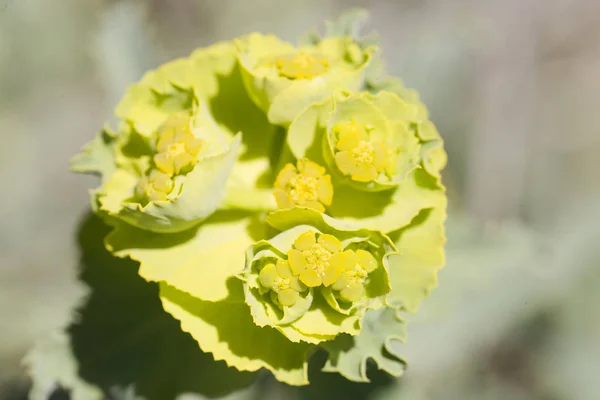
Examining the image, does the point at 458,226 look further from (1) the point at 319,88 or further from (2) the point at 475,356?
(1) the point at 319,88

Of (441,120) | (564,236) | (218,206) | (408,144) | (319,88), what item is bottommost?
(564,236)

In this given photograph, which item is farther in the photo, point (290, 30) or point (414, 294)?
point (290, 30)

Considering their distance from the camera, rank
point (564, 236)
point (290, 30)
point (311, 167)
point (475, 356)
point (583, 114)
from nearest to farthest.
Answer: point (311, 167)
point (475, 356)
point (564, 236)
point (290, 30)
point (583, 114)

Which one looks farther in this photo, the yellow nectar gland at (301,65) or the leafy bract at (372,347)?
the leafy bract at (372,347)

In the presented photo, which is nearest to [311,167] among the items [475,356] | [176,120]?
[176,120]

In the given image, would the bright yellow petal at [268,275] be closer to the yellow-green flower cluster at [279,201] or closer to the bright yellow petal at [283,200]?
the yellow-green flower cluster at [279,201]

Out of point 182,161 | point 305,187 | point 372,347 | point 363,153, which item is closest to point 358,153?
point 363,153

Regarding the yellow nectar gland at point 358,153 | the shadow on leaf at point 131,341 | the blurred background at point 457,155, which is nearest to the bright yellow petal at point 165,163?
the yellow nectar gland at point 358,153
